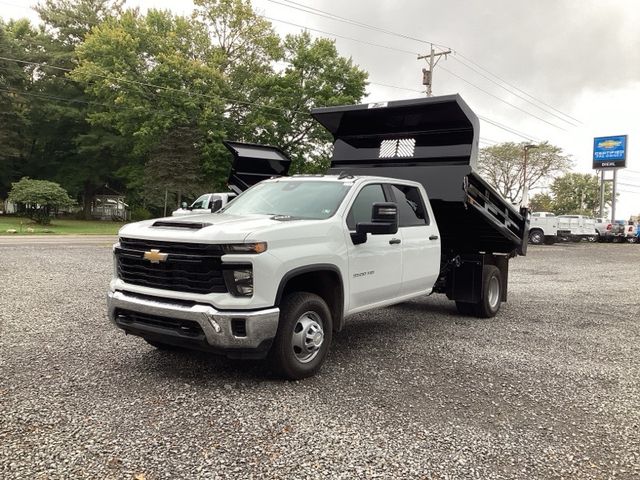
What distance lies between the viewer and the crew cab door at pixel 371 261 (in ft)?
17.0

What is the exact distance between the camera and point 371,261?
5395 millimetres

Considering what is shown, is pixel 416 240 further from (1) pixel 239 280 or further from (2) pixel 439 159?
(1) pixel 239 280

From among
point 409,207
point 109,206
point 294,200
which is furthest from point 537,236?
point 109,206

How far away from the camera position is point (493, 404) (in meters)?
4.30

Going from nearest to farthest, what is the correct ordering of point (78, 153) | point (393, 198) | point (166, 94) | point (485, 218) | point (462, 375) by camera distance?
point (462, 375)
point (393, 198)
point (485, 218)
point (166, 94)
point (78, 153)

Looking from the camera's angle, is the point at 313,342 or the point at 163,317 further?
the point at 313,342

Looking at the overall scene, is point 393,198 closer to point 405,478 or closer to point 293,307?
point 293,307

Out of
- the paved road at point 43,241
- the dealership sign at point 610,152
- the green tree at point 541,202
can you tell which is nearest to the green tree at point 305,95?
the paved road at point 43,241

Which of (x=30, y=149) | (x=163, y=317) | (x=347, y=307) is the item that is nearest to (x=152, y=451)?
(x=163, y=317)

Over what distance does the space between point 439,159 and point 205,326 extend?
455 cm

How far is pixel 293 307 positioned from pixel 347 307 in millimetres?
801

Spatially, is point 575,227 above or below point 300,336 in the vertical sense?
above

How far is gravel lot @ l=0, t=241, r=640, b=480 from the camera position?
3.23m

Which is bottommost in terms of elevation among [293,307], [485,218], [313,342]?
[313,342]
